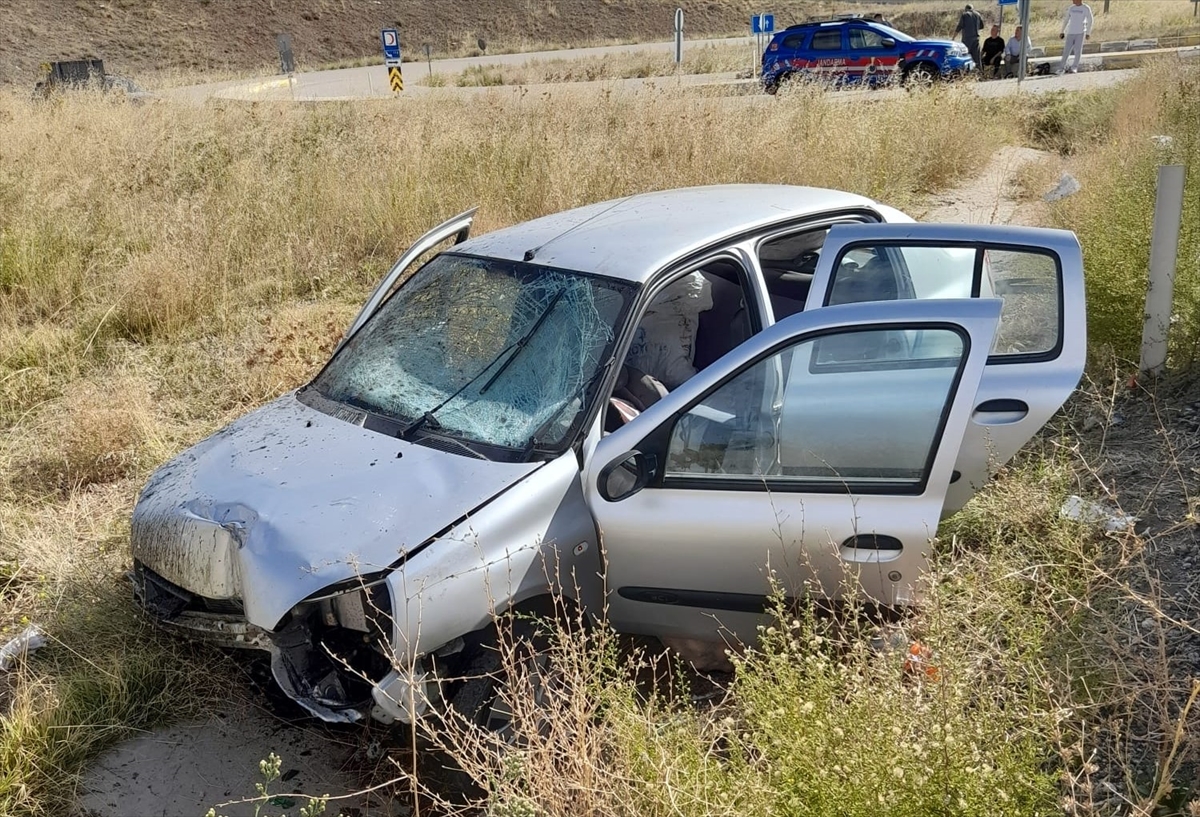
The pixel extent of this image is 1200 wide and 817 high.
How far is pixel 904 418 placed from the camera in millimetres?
3012

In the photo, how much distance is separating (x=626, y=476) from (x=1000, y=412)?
1287 mm

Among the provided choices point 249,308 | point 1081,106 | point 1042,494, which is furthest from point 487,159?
point 1081,106

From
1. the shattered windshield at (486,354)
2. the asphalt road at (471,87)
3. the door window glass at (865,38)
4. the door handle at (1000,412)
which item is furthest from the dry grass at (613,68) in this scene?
the door handle at (1000,412)

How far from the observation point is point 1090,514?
3680 millimetres

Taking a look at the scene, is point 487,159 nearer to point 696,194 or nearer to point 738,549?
point 696,194

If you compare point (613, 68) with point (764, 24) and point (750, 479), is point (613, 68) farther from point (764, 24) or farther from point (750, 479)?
point (750, 479)

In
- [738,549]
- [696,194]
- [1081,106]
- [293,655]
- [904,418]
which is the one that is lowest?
[293,655]

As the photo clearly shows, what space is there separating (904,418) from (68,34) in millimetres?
51777

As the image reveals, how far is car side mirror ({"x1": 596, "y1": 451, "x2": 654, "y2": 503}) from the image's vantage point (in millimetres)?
3035

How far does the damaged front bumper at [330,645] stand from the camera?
2822mm

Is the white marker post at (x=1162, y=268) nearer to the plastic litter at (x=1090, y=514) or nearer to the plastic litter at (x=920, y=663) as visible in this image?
the plastic litter at (x=1090, y=514)

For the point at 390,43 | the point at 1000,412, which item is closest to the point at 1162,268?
the point at 1000,412

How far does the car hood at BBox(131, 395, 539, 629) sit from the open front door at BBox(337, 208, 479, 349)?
2.94ft

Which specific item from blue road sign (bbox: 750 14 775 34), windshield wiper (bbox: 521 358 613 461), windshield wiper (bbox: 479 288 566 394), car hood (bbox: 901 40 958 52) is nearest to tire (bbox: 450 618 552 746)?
windshield wiper (bbox: 521 358 613 461)
